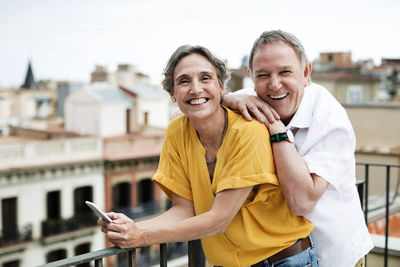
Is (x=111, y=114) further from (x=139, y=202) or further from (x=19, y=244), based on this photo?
(x=19, y=244)

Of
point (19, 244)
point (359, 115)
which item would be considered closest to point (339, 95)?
point (359, 115)

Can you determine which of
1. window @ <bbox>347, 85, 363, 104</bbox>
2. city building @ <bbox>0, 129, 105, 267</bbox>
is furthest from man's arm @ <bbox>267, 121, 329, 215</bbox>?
window @ <bbox>347, 85, 363, 104</bbox>

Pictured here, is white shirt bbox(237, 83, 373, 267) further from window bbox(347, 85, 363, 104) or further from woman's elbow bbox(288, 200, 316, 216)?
window bbox(347, 85, 363, 104)

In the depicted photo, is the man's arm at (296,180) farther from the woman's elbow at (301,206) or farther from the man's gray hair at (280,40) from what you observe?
the man's gray hair at (280,40)

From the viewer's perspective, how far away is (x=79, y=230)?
19703mm

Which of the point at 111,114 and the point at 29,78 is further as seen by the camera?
the point at 29,78

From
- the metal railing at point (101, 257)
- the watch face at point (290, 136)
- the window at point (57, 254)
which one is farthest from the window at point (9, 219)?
the watch face at point (290, 136)

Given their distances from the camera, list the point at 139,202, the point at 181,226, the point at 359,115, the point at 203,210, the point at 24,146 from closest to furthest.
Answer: the point at 181,226 < the point at 203,210 < the point at 359,115 < the point at 24,146 < the point at 139,202

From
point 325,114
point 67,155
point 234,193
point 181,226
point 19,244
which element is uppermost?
point 325,114

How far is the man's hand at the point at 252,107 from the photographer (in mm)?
1978

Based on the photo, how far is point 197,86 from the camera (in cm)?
197

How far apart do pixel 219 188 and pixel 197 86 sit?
0.44m

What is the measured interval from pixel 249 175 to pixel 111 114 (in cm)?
2216

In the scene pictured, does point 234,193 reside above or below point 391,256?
above
